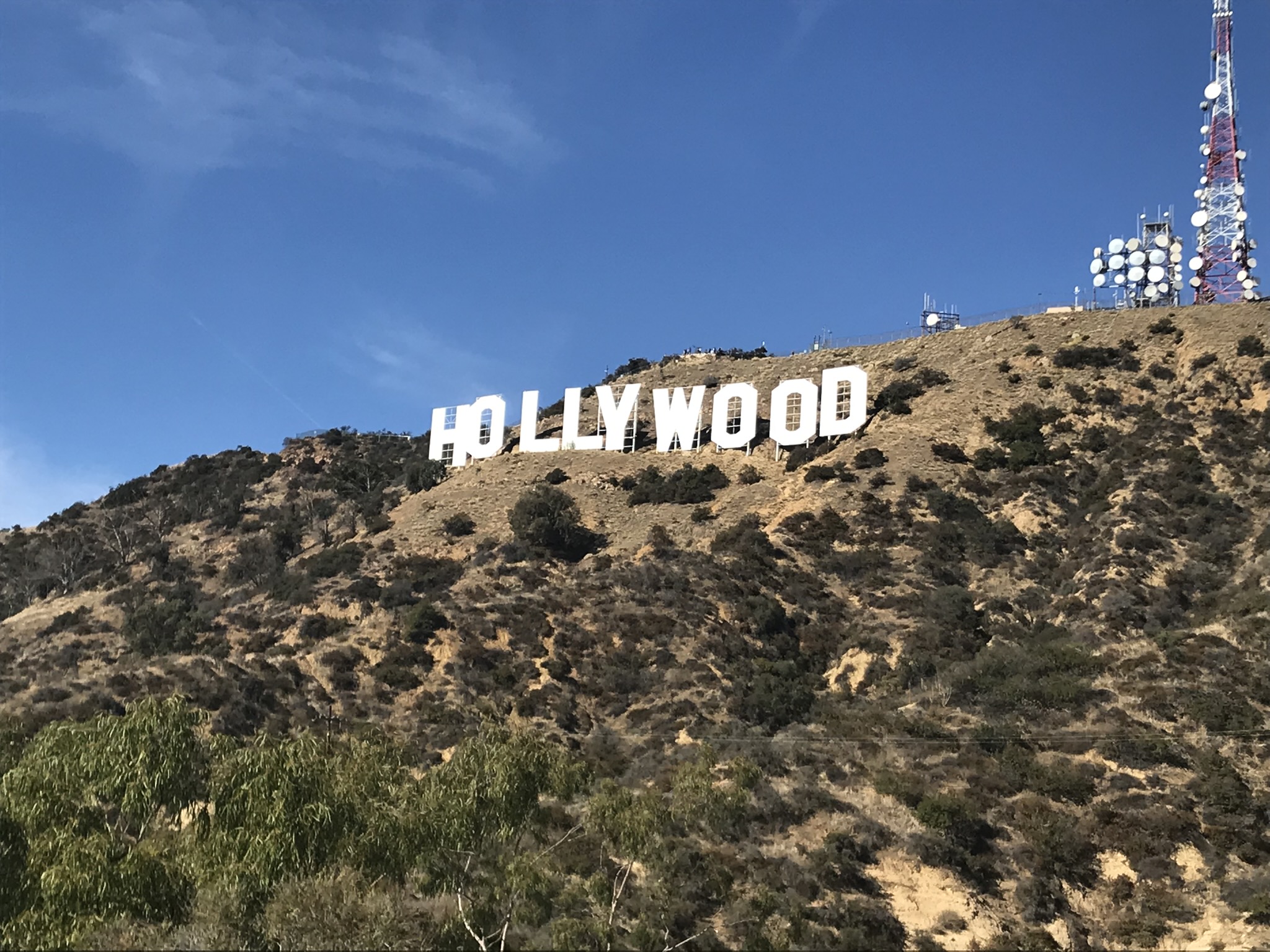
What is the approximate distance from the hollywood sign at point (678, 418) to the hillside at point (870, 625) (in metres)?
1.35

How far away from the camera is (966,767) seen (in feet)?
130

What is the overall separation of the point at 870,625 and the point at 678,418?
2416cm

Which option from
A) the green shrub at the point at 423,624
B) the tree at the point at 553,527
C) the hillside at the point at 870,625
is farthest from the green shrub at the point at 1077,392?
the green shrub at the point at 423,624

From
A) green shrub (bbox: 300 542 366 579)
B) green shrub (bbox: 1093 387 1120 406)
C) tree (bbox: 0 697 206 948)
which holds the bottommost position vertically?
tree (bbox: 0 697 206 948)

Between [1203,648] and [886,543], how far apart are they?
17.7 metres

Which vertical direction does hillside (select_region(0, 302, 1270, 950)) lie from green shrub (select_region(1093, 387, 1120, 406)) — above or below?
below

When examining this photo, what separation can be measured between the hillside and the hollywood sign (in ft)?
4.42

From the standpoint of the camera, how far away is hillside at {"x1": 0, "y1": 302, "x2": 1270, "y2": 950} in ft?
116

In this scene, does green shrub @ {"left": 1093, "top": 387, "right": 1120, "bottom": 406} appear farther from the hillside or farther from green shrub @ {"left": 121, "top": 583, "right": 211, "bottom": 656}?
green shrub @ {"left": 121, "top": 583, "right": 211, "bottom": 656}

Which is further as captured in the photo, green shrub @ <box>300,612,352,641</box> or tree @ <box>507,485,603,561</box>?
tree @ <box>507,485,603,561</box>

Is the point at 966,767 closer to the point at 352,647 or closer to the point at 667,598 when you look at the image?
the point at 667,598

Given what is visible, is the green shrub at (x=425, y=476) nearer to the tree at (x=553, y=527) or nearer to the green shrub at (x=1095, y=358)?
the tree at (x=553, y=527)

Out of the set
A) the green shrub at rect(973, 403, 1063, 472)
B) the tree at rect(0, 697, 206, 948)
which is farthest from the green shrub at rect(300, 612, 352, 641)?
the green shrub at rect(973, 403, 1063, 472)

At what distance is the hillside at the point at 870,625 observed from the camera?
35469 mm
